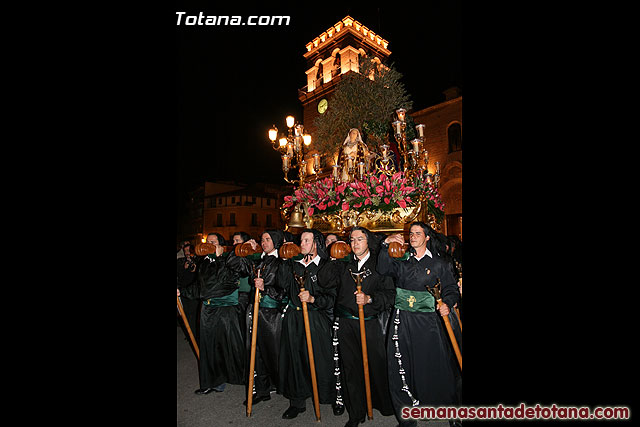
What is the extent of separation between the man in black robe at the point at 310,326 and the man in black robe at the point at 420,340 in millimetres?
821

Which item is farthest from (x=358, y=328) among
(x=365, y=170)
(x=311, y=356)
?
(x=365, y=170)

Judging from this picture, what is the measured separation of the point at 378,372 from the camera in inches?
147

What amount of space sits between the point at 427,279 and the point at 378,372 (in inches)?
47.6

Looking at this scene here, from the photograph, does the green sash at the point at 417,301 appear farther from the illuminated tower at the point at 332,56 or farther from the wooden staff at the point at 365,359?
the illuminated tower at the point at 332,56

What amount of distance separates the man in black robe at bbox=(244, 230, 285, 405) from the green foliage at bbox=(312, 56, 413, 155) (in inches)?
187

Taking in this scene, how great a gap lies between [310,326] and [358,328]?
0.65 meters

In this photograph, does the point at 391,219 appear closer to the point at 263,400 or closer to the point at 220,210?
the point at 263,400

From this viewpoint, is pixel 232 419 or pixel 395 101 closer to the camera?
pixel 232 419

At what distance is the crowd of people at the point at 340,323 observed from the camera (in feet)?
11.2

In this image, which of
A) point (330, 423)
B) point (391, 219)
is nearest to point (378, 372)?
point (330, 423)

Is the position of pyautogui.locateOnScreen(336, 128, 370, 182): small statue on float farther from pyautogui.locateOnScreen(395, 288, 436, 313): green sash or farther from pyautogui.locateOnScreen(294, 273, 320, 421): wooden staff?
pyautogui.locateOnScreen(395, 288, 436, 313): green sash

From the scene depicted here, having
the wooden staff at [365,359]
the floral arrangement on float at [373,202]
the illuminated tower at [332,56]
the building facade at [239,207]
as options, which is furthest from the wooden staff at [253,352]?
the building facade at [239,207]

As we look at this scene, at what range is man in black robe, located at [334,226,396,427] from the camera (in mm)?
3639

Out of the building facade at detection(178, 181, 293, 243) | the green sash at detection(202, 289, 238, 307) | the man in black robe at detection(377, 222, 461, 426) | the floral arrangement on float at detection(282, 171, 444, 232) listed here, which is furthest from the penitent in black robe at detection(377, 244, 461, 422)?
the building facade at detection(178, 181, 293, 243)
